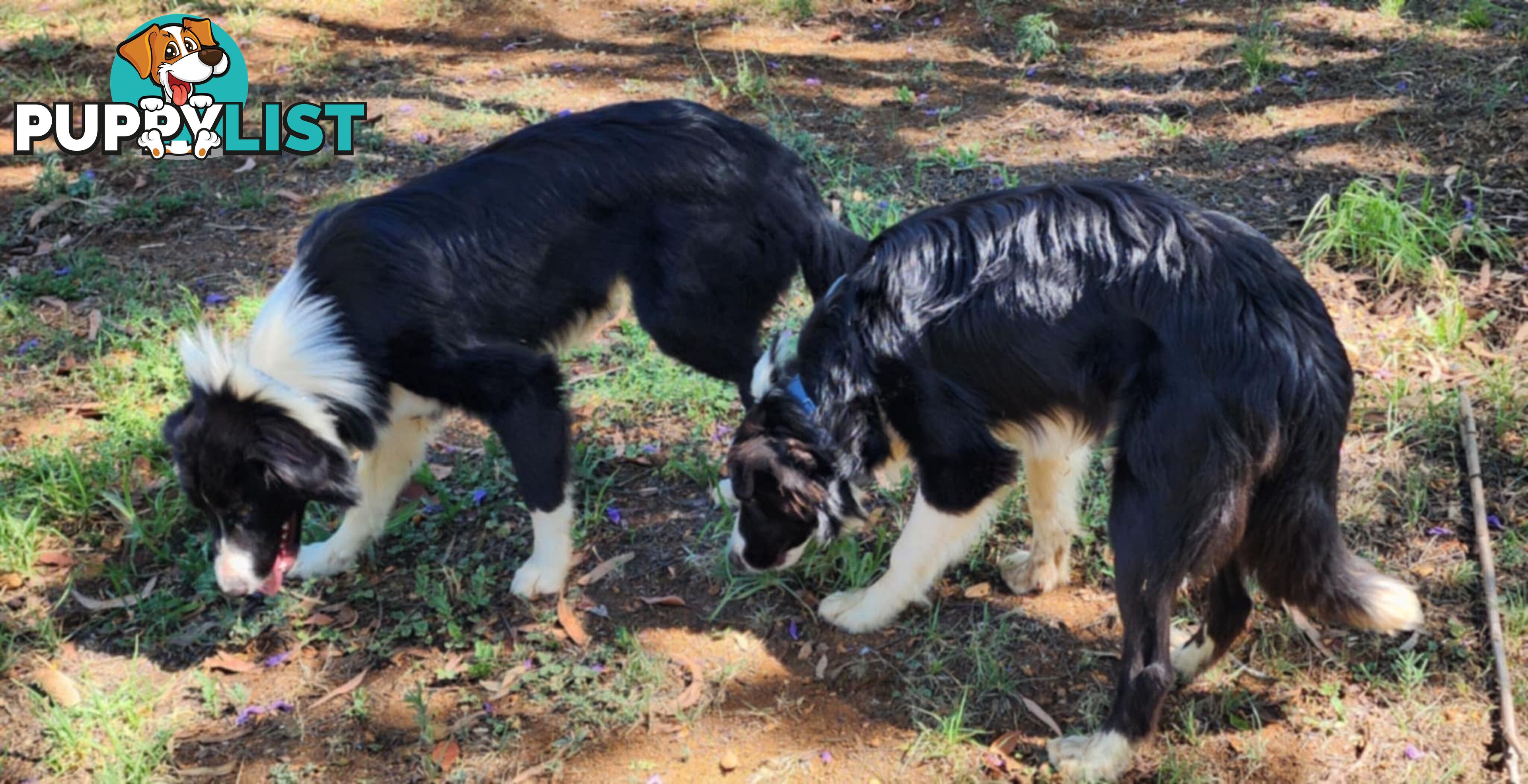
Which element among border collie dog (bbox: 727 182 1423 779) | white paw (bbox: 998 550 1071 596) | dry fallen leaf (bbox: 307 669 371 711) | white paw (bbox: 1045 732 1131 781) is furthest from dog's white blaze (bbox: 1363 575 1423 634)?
dry fallen leaf (bbox: 307 669 371 711)

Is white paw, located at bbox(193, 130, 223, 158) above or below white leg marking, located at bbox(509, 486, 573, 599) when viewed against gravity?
above

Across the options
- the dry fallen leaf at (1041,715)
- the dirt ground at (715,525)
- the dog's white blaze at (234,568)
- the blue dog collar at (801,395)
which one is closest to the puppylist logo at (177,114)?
the dirt ground at (715,525)

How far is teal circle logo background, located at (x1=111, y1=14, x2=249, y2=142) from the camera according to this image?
22.2 feet

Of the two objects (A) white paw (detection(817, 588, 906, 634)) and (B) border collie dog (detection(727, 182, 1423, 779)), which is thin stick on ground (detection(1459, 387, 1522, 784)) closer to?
(B) border collie dog (detection(727, 182, 1423, 779))

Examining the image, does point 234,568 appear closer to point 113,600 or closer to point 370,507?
point 370,507

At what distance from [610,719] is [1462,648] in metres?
2.43

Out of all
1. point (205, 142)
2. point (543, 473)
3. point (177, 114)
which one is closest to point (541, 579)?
point (543, 473)

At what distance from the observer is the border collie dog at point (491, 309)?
A: 3324 mm

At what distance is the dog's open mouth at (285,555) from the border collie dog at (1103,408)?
4.47 feet

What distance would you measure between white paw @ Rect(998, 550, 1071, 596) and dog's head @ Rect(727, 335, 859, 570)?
61 cm

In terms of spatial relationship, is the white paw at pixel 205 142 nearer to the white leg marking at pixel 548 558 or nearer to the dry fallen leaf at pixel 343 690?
the white leg marking at pixel 548 558

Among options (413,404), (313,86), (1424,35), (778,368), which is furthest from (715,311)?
(1424,35)

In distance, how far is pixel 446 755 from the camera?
10.4 ft

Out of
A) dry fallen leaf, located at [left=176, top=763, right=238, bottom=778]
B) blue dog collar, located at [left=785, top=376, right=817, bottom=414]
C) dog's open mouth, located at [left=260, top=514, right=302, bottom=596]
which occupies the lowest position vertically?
dry fallen leaf, located at [left=176, top=763, right=238, bottom=778]
